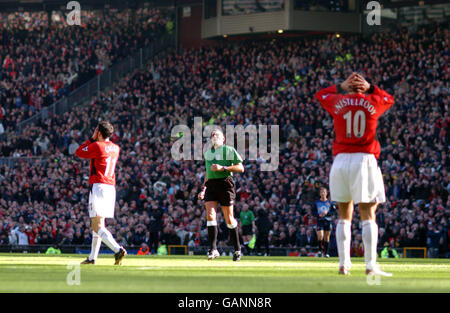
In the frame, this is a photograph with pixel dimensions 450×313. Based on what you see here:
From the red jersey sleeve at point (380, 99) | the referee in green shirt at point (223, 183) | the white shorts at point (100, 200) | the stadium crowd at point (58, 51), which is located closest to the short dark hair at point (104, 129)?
the white shorts at point (100, 200)

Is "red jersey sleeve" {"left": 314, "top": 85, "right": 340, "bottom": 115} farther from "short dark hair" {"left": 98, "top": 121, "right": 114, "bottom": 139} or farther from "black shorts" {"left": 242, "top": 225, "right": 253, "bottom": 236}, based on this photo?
"black shorts" {"left": 242, "top": 225, "right": 253, "bottom": 236}

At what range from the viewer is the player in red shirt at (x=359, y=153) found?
11422 mm

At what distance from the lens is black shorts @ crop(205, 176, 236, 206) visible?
57.9 ft

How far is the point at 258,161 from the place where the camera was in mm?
34125

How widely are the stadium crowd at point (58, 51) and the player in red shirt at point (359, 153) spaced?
112 ft

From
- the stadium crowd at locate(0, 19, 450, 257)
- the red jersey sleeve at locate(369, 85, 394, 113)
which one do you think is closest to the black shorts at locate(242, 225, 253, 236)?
the stadium crowd at locate(0, 19, 450, 257)

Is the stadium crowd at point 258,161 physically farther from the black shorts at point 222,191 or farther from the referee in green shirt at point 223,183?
the black shorts at point 222,191

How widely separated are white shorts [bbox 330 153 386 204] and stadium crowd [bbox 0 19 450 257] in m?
16.7

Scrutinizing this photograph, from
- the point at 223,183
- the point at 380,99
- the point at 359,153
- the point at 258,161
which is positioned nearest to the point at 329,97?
the point at 380,99

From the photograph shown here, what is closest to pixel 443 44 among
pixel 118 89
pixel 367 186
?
pixel 118 89

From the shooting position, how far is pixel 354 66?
38.9 metres

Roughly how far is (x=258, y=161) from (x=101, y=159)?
19.2m
